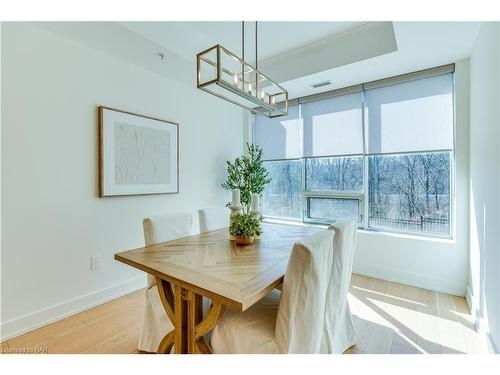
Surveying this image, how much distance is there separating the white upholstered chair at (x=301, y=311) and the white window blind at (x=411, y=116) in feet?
6.54

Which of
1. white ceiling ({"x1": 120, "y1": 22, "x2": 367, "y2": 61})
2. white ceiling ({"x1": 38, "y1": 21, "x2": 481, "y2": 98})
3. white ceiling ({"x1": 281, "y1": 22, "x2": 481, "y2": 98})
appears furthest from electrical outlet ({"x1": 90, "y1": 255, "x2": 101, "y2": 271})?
white ceiling ({"x1": 281, "y1": 22, "x2": 481, "y2": 98})

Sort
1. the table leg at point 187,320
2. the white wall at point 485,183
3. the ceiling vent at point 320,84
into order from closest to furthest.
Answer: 1. the table leg at point 187,320
2. the white wall at point 485,183
3. the ceiling vent at point 320,84

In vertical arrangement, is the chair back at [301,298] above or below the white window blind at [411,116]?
below

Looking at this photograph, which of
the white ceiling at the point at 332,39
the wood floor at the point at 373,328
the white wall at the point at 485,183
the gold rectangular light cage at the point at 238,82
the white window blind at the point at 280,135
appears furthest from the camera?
the white window blind at the point at 280,135

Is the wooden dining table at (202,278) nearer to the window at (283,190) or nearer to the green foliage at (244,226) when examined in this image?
the green foliage at (244,226)

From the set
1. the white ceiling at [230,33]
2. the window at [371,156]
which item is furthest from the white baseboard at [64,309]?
the white ceiling at [230,33]

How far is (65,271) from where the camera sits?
2287 mm

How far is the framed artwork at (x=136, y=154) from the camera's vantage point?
8.27 feet

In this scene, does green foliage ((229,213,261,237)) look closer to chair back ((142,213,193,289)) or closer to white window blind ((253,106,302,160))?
chair back ((142,213,193,289))

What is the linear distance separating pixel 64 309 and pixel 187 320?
1.58 metres

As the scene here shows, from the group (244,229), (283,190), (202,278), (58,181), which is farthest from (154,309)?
(283,190)

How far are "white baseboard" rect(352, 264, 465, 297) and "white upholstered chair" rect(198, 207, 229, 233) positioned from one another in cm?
187

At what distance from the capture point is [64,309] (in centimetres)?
225
